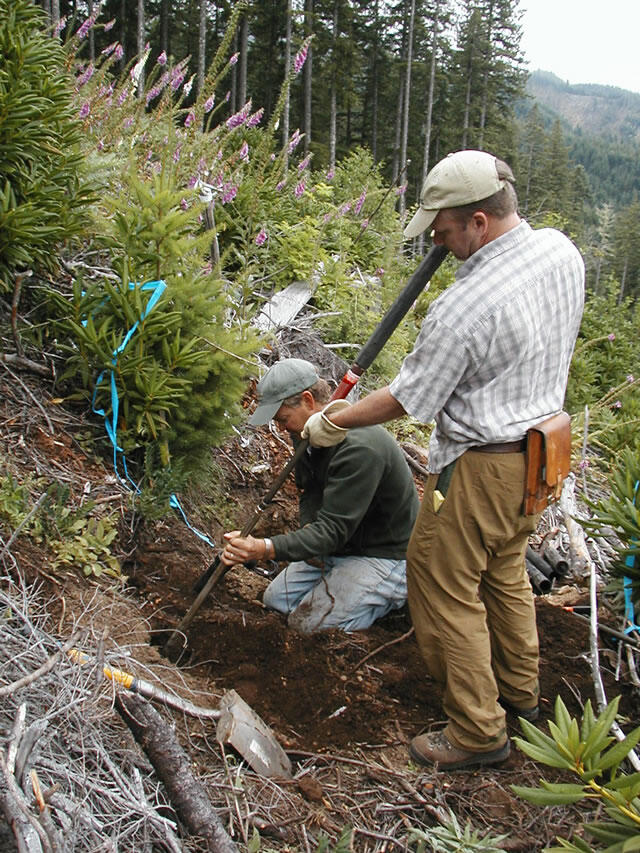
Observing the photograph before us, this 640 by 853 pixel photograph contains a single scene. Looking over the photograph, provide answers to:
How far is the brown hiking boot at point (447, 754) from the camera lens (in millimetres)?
2951

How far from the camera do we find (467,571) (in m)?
2.88

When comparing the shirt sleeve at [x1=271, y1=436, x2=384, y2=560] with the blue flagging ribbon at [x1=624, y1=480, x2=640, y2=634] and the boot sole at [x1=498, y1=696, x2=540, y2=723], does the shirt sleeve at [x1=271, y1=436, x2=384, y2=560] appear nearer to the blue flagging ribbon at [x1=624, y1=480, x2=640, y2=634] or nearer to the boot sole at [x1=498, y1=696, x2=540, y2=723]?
the boot sole at [x1=498, y1=696, x2=540, y2=723]

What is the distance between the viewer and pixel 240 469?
5098mm

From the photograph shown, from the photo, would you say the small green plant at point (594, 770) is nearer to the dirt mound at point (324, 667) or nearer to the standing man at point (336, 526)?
the dirt mound at point (324, 667)

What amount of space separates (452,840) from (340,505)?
151 cm

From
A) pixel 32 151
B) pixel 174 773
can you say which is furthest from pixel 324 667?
pixel 32 151

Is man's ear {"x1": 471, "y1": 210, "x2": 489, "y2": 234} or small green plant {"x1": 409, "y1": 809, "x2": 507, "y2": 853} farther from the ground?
man's ear {"x1": 471, "y1": 210, "x2": 489, "y2": 234}

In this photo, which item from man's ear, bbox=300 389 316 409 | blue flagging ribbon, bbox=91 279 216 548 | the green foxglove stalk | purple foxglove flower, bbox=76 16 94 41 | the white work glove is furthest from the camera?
purple foxglove flower, bbox=76 16 94 41

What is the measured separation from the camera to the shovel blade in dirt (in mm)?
→ 2701

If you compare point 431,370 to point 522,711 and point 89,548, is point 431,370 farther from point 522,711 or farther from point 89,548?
point 89,548

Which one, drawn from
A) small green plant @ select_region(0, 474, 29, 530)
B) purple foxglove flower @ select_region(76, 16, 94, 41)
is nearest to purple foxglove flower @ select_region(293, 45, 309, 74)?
purple foxglove flower @ select_region(76, 16, 94, 41)

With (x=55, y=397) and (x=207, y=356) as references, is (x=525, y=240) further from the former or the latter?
(x=55, y=397)

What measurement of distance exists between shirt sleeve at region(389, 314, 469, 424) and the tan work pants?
0.29 meters

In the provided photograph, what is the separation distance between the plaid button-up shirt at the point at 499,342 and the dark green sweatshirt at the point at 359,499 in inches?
29.2
